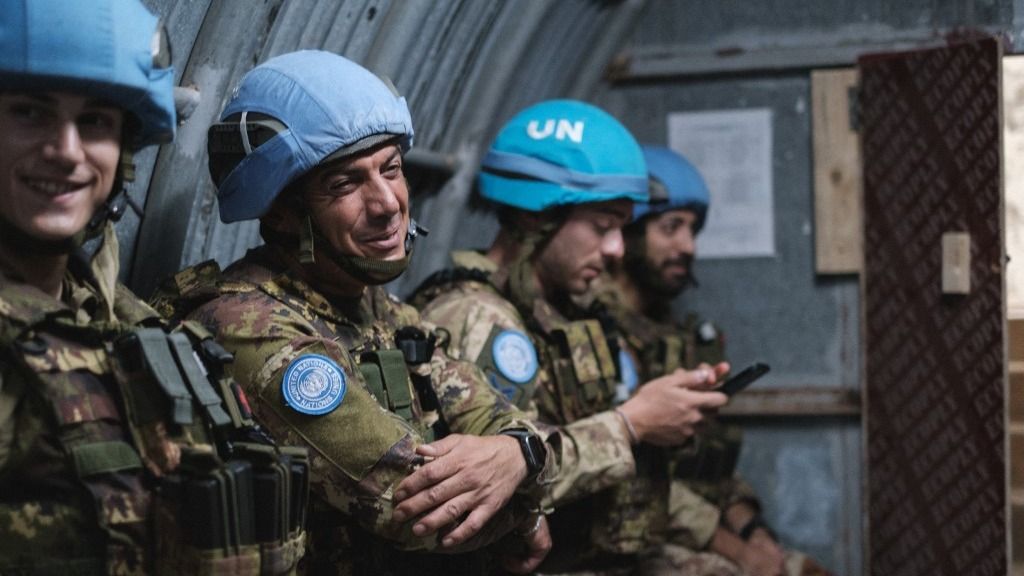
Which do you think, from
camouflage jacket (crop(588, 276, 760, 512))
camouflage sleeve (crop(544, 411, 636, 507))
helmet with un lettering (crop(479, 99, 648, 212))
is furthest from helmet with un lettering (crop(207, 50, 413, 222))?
camouflage jacket (crop(588, 276, 760, 512))

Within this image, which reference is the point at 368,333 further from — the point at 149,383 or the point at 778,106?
the point at 778,106

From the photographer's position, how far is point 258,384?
254 cm

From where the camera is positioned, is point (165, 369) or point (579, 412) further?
point (579, 412)

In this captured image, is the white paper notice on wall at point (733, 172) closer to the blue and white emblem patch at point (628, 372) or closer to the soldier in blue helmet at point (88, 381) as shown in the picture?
the blue and white emblem patch at point (628, 372)

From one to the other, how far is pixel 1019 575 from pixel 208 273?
3.50m

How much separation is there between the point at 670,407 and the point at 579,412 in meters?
0.26

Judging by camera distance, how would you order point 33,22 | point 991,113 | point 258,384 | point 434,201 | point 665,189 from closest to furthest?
point 33,22, point 258,384, point 434,201, point 991,113, point 665,189

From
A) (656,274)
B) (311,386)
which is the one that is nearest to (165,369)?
(311,386)

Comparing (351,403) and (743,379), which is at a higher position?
(351,403)

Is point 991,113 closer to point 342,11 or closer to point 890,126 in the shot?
point 890,126

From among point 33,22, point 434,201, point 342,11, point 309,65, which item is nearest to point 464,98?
point 434,201

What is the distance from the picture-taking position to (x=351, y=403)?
2.55 m

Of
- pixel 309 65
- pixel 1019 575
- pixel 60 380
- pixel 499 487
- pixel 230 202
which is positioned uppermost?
pixel 309 65

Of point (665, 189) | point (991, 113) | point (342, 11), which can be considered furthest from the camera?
point (665, 189)
